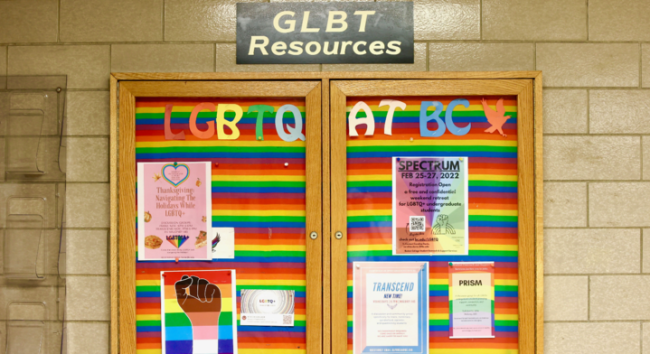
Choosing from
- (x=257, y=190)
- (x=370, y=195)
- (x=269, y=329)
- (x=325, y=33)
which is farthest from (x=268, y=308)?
(x=325, y=33)

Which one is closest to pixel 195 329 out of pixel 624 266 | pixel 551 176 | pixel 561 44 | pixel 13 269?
pixel 13 269

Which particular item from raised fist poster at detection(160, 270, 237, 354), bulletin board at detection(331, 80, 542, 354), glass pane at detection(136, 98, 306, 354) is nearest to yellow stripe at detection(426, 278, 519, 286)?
bulletin board at detection(331, 80, 542, 354)

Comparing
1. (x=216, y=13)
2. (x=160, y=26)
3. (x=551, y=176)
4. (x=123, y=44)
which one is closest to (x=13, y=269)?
(x=123, y=44)

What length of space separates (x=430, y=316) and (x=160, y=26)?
1653 mm

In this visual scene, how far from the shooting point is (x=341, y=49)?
5.46 feet

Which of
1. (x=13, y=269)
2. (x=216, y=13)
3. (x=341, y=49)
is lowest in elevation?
(x=13, y=269)

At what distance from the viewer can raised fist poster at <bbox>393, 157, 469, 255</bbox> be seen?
166 cm

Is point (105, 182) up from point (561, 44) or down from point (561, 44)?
down

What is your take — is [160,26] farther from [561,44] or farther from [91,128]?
[561,44]

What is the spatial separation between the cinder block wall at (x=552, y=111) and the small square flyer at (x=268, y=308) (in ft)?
1.96

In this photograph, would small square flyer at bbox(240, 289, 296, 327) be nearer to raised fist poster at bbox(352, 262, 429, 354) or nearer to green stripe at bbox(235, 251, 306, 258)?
green stripe at bbox(235, 251, 306, 258)

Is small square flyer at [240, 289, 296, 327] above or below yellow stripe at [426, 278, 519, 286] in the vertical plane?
below

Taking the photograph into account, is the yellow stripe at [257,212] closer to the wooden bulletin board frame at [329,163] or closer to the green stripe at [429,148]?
the wooden bulletin board frame at [329,163]

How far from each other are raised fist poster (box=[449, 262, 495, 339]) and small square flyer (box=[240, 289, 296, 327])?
67cm
